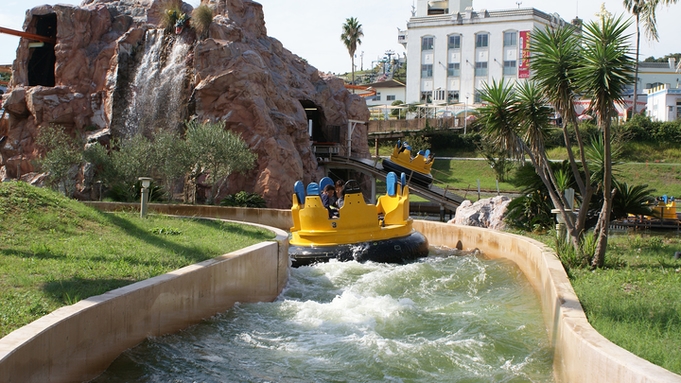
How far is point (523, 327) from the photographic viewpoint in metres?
8.54

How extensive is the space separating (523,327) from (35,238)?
6.95 metres

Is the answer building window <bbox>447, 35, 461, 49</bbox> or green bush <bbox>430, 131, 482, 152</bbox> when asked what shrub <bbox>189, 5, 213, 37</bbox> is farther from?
building window <bbox>447, 35, 461, 49</bbox>

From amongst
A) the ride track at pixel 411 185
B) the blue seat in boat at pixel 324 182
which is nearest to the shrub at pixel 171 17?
the ride track at pixel 411 185

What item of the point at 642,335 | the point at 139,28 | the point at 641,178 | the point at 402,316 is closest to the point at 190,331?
the point at 402,316

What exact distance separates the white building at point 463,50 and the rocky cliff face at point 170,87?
102 feet

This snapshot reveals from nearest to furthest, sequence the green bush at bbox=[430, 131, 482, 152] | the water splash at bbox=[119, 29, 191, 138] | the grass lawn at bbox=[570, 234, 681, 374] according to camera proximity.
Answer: the grass lawn at bbox=[570, 234, 681, 374] → the water splash at bbox=[119, 29, 191, 138] → the green bush at bbox=[430, 131, 482, 152]

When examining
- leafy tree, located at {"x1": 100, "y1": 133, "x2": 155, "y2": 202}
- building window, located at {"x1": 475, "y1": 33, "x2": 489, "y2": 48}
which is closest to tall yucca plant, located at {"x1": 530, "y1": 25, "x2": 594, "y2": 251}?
leafy tree, located at {"x1": 100, "y1": 133, "x2": 155, "y2": 202}

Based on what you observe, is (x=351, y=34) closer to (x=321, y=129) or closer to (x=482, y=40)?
(x=482, y=40)

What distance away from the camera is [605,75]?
31.8 ft

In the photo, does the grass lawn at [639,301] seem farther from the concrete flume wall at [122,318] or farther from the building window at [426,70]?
the building window at [426,70]

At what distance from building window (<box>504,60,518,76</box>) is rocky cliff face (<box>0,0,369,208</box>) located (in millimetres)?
30323

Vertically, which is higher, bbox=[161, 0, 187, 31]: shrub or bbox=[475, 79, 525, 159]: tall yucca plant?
bbox=[161, 0, 187, 31]: shrub

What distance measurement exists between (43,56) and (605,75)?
32061 mm

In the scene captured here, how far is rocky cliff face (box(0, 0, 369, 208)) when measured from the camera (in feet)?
89.5
